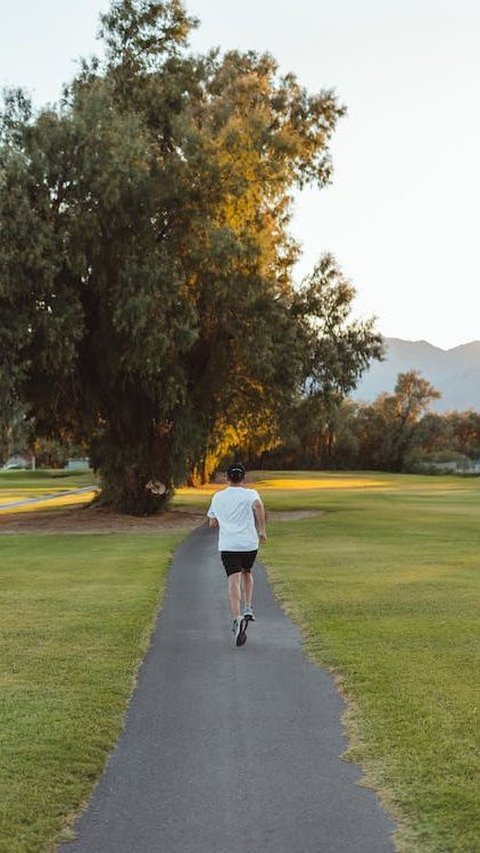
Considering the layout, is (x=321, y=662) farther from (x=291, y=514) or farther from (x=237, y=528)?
(x=291, y=514)

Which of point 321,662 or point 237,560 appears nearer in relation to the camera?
point 321,662

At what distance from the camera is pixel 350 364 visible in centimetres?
3831

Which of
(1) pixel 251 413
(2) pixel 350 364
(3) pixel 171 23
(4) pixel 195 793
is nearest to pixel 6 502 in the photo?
(1) pixel 251 413

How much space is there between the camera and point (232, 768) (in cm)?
677

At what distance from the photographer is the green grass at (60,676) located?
6223 mm

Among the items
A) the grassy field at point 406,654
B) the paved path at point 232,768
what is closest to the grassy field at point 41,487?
the grassy field at point 406,654

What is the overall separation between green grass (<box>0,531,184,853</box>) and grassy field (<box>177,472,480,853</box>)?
2.18 metres

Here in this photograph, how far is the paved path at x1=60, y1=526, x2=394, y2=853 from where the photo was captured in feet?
18.2

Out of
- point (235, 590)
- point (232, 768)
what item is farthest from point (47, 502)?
point (232, 768)

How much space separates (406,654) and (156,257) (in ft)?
74.9

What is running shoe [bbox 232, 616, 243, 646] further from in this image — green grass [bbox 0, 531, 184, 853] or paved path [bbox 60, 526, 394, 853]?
green grass [bbox 0, 531, 184, 853]

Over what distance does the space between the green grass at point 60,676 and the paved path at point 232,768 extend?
22 centimetres

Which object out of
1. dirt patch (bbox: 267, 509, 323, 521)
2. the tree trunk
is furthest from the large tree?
dirt patch (bbox: 267, 509, 323, 521)

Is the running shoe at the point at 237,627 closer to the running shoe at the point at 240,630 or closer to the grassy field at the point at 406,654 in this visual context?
the running shoe at the point at 240,630
